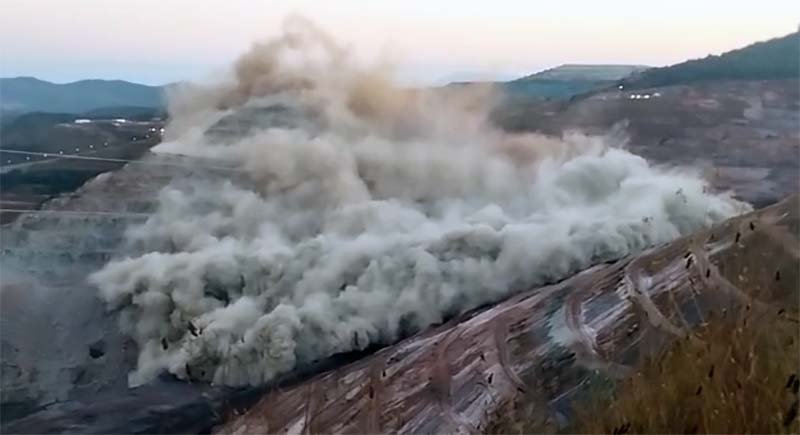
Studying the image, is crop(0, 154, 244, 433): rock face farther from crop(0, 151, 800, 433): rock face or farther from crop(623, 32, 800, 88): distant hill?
crop(623, 32, 800, 88): distant hill

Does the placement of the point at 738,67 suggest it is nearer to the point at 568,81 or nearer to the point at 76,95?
the point at 568,81

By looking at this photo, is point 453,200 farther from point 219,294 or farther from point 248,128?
point 219,294

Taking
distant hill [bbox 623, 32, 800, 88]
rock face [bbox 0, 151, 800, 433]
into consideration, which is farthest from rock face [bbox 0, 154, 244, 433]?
distant hill [bbox 623, 32, 800, 88]

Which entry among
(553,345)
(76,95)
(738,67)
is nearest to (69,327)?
(76,95)

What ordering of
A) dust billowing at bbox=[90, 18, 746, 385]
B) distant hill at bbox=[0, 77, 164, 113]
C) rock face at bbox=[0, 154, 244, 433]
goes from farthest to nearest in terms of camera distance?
dust billowing at bbox=[90, 18, 746, 385], rock face at bbox=[0, 154, 244, 433], distant hill at bbox=[0, 77, 164, 113]

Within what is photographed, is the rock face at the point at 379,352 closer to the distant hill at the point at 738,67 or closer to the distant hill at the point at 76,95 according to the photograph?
the distant hill at the point at 76,95

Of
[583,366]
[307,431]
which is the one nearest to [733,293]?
[583,366]
